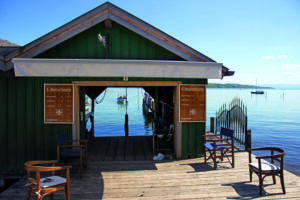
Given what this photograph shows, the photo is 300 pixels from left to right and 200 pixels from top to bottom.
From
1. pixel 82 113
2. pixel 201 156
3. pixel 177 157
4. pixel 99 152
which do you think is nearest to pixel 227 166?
pixel 201 156

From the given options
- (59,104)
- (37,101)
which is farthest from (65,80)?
(37,101)

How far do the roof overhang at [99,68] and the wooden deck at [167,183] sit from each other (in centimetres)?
230

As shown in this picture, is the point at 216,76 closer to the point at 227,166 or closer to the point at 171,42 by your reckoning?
the point at 171,42

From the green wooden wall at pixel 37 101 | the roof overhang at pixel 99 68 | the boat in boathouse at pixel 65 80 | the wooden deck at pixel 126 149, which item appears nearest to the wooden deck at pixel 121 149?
the wooden deck at pixel 126 149

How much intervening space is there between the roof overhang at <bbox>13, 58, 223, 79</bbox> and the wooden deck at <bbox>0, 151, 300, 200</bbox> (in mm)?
2298

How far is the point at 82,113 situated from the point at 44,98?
1.36m

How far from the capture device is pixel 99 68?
16.8 feet

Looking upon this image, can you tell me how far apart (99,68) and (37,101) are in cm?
221

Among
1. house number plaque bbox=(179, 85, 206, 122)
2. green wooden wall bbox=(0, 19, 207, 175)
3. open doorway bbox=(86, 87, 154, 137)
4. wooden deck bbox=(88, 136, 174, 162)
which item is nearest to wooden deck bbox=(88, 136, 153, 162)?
wooden deck bbox=(88, 136, 174, 162)

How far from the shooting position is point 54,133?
622cm

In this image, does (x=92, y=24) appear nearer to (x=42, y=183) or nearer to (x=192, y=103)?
(x=192, y=103)

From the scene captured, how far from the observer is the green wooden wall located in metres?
6.06

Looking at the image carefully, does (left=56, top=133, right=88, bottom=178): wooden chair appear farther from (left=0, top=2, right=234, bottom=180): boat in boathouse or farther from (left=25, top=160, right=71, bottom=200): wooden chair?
(left=25, top=160, right=71, bottom=200): wooden chair

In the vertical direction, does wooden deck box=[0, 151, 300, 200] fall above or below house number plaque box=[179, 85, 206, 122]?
below
